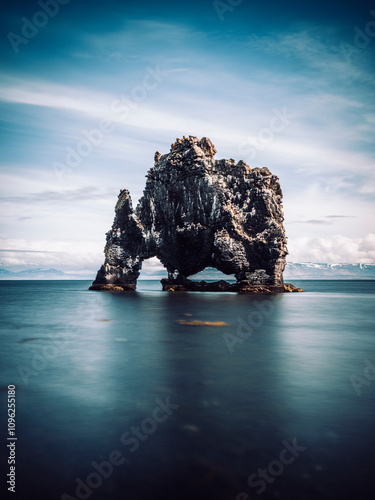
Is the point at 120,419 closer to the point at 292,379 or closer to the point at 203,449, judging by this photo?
the point at 203,449

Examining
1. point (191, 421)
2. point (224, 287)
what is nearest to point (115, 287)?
point (224, 287)

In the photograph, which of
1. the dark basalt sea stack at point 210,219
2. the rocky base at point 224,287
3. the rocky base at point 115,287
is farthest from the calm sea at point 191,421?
the rocky base at point 115,287

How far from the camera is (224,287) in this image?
303ft

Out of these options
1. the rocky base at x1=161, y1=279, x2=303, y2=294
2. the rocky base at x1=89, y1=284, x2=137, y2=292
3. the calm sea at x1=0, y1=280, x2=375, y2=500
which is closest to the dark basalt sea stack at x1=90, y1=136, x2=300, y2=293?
the rocky base at x1=161, y1=279, x2=303, y2=294

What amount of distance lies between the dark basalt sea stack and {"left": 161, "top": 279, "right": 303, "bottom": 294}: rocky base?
0.79 feet

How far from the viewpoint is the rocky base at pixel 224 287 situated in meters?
87.0

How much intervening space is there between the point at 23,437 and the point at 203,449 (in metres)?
4.11

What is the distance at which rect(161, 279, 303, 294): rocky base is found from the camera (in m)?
87.0

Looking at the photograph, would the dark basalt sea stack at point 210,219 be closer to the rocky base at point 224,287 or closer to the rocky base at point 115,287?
the rocky base at point 224,287

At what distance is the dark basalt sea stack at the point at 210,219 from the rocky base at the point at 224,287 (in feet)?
0.79

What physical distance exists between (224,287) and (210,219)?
17971 millimetres

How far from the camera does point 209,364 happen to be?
16.5 meters

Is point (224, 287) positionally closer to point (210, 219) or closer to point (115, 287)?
point (210, 219)

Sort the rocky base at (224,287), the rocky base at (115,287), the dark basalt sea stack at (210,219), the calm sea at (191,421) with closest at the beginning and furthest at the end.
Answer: the calm sea at (191,421) < the dark basalt sea stack at (210,219) < the rocky base at (224,287) < the rocky base at (115,287)
